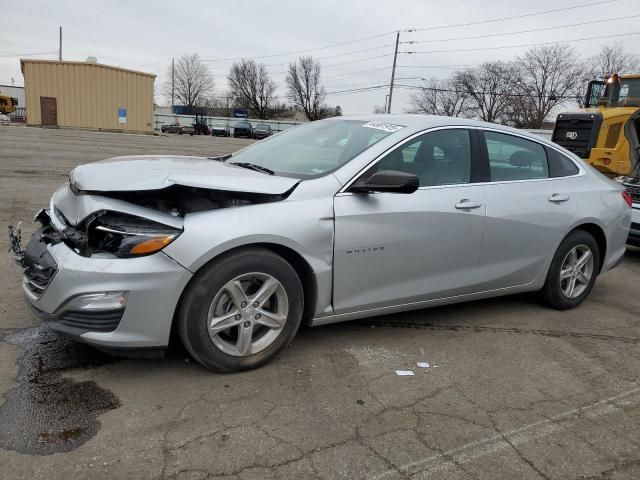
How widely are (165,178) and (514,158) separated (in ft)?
9.18

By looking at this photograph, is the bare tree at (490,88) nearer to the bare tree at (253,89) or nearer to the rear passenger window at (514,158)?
the bare tree at (253,89)

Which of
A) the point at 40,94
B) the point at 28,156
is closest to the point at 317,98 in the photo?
the point at 40,94

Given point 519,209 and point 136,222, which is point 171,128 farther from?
point 136,222

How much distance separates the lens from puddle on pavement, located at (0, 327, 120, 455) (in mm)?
2398

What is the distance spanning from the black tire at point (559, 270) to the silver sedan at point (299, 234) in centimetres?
2

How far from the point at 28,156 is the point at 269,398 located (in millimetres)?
14103

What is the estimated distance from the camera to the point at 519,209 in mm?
4027

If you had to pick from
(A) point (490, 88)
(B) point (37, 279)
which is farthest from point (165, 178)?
(A) point (490, 88)

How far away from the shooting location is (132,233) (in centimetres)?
274

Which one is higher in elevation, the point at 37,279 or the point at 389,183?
the point at 389,183

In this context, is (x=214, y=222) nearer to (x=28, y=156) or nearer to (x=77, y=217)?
(x=77, y=217)

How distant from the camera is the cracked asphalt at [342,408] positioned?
235 cm

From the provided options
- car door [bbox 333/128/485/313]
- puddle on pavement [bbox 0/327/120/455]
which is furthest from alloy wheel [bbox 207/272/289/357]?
puddle on pavement [bbox 0/327/120/455]

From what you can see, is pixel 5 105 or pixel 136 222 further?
pixel 5 105
